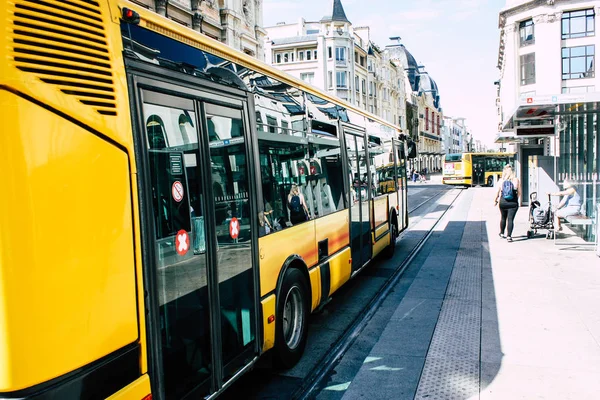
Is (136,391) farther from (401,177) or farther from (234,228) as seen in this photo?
(401,177)

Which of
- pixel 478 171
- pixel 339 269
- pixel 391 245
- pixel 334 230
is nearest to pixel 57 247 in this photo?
pixel 334 230

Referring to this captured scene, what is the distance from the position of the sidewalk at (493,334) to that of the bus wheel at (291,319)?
73cm

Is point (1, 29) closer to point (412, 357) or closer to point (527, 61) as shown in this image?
point (412, 357)

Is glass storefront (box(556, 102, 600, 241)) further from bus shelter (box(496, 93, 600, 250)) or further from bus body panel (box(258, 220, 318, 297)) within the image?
bus body panel (box(258, 220, 318, 297))

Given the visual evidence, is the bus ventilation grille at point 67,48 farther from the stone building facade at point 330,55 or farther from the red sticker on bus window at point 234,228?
the stone building facade at point 330,55

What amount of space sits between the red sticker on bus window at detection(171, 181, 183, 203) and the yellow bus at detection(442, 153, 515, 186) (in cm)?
4828

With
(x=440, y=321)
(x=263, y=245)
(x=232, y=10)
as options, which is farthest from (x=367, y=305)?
(x=232, y=10)

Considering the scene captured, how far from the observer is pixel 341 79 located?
202 ft

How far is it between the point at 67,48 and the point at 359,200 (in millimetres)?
6357

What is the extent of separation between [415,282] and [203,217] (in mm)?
6267

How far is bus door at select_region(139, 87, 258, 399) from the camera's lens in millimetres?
3240

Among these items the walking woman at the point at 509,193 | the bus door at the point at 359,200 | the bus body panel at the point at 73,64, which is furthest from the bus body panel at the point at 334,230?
the walking woman at the point at 509,193

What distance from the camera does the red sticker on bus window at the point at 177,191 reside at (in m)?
3.43

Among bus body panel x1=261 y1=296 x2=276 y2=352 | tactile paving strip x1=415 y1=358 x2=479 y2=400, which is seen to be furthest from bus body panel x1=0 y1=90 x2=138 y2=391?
tactile paving strip x1=415 y1=358 x2=479 y2=400
